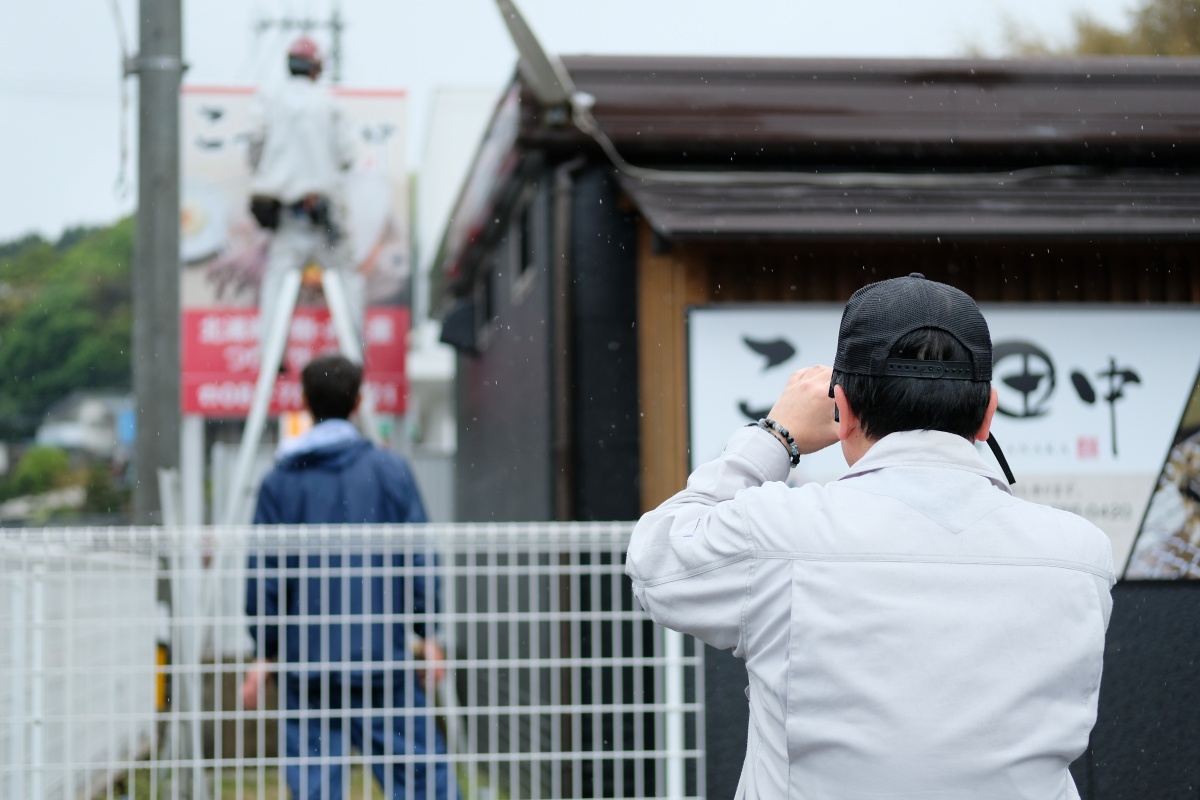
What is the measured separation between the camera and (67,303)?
50.7 meters

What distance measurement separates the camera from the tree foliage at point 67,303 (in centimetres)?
4916

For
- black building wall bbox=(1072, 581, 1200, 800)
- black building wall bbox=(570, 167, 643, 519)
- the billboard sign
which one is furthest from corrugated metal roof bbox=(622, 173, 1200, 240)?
the billboard sign

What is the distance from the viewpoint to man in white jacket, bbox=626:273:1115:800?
1636mm

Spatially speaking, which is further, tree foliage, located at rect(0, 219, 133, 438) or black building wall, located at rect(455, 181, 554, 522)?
tree foliage, located at rect(0, 219, 133, 438)

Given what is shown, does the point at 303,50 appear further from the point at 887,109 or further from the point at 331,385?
the point at 331,385

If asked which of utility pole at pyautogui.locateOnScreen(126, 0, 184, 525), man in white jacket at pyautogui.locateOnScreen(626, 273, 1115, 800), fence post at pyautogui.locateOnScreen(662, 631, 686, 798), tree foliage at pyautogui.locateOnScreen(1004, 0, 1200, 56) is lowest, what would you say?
fence post at pyautogui.locateOnScreen(662, 631, 686, 798)

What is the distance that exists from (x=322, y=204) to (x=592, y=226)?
2355 mm

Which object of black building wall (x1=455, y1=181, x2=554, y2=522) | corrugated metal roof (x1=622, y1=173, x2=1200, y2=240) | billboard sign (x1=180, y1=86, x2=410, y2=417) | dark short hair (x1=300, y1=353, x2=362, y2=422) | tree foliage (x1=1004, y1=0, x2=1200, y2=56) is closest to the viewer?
dark short hair (x1=300, y1=353, x2=362, y2=422)

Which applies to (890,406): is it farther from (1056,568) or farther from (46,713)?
(46,713)

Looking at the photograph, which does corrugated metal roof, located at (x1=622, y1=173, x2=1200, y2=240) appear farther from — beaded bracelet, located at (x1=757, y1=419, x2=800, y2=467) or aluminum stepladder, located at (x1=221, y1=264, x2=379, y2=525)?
beaded bracelet, located at (x1=757, y1=419, x2=800, y2=467)

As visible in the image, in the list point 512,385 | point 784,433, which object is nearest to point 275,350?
point 512,385

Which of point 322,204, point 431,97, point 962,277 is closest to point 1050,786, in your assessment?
point 962,277

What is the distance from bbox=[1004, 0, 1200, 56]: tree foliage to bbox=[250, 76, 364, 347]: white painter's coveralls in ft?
49.8

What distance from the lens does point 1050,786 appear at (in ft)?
5.49
